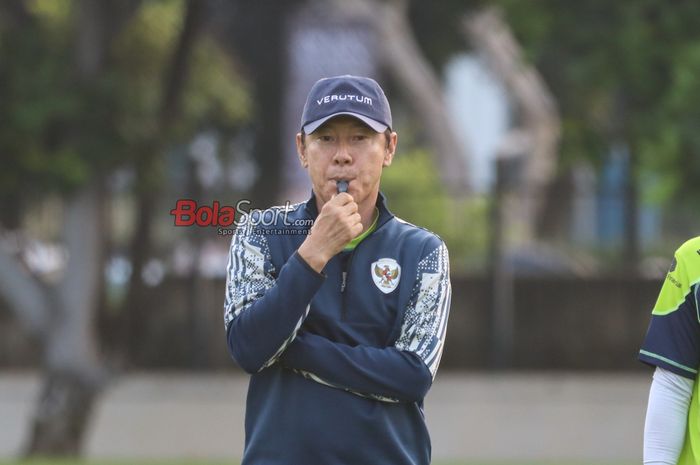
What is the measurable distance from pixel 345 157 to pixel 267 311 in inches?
15.4

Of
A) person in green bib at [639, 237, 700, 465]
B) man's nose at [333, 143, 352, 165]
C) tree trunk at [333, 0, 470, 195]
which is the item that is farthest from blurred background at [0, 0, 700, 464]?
tree trunk at [333, 0, 470, 195]

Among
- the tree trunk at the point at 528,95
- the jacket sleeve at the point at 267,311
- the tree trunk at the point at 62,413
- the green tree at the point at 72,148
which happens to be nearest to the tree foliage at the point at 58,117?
the green tree at the point at 72,148

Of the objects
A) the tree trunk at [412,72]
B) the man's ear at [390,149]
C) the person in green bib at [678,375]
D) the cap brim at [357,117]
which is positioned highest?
the tree trunk at [412,72]

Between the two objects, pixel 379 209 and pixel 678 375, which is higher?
pixel 379 209

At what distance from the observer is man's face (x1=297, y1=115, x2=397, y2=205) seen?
131 inches

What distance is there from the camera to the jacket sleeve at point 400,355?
130 inches

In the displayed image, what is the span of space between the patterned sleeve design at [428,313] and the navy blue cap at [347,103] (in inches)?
13.3

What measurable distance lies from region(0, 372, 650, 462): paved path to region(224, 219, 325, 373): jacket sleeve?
9968 millimetres

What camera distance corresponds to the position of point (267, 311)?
10.6ft

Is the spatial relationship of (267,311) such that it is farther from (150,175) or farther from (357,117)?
(150,175)

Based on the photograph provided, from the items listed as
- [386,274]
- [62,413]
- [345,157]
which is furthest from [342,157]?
[62,413]

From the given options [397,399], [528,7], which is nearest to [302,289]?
[397,399]

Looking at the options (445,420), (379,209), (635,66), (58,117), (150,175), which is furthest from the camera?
(445,420)

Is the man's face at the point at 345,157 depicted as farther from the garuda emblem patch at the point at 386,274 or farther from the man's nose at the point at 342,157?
the garuda emblem patch at the point at 386,274
